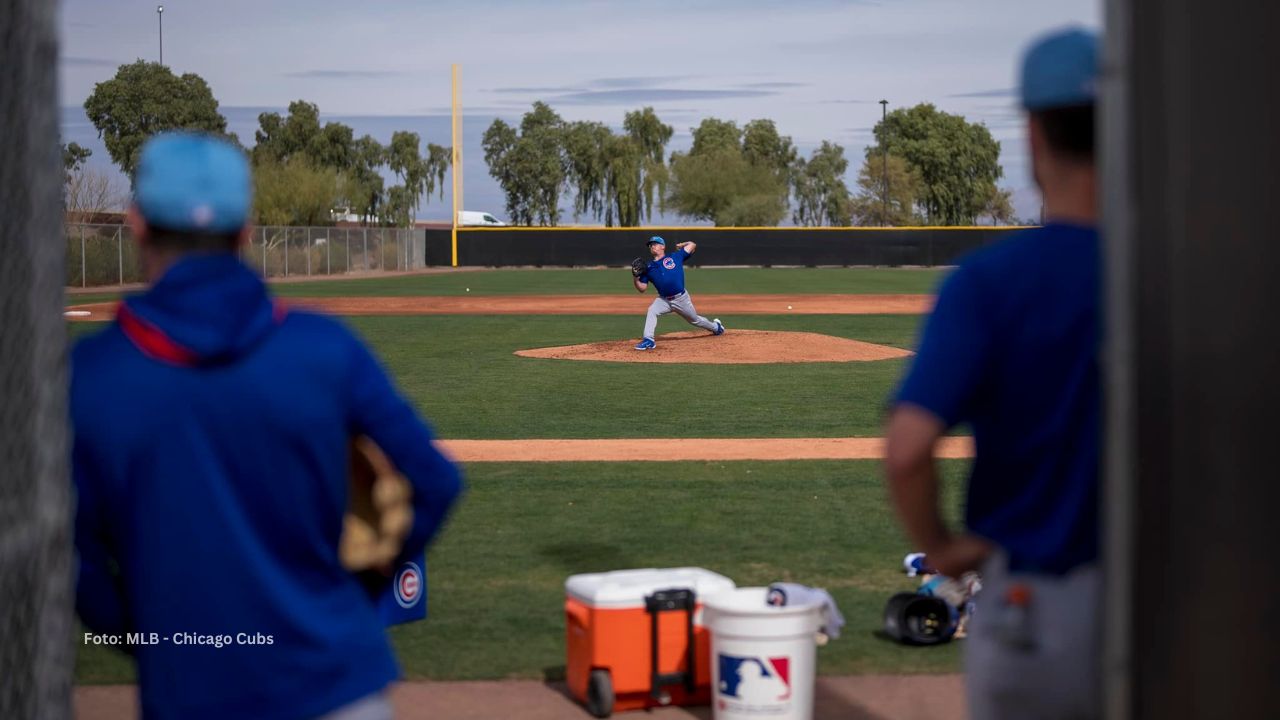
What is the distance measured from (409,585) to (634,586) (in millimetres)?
1473

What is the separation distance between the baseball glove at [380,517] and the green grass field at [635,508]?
340 cm

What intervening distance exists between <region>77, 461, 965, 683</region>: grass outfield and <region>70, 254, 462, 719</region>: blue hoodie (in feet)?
11.6

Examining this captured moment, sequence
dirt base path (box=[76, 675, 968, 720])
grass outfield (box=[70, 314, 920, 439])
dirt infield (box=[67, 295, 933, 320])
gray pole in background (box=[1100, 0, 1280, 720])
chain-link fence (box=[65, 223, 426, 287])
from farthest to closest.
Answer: chain-link fence (box=[65, 223, 426, 287]) < dirt infield (box=[67, 295, 933, 320]) < grass outfield (box=[70, 314, 920, 439]) < dirt base path (box=[76, 675, 968, 720]) < gray pole in background (box=[1100, 0, 1280, 720])

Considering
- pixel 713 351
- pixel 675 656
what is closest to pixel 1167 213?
pixel 675 656

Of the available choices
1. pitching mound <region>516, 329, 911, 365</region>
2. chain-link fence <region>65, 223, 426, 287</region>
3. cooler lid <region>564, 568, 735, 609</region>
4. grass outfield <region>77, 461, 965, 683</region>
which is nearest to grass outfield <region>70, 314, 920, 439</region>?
pitching mound <region>516, 329, 911, 365</region>

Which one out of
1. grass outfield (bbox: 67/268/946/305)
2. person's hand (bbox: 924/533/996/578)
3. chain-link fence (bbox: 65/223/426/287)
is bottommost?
person's hand (bbox: 924/533/996/578)

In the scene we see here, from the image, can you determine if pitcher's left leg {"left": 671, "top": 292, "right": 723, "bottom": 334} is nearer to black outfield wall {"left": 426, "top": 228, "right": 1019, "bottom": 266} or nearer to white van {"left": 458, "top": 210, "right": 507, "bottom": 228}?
black outfield wall {"left": 426, "top": 228, "right": 1019, "bottom": 266}

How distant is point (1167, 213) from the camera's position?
2.08 metres

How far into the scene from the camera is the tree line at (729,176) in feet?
407

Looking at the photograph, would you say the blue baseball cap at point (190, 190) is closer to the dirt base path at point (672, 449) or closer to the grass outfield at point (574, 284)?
the dirt base path at point (672, 449)

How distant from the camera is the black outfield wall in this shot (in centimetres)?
7206

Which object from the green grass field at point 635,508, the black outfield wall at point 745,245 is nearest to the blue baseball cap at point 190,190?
the green grass field at point 635,508

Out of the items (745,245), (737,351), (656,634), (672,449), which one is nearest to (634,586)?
(656,634)

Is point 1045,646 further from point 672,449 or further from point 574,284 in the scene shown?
point 574,284
